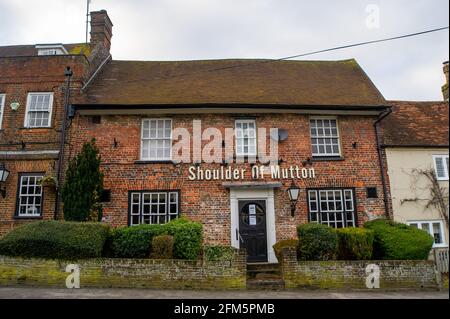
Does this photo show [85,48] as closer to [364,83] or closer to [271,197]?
[271,197]

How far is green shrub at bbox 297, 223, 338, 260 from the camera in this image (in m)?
9.98

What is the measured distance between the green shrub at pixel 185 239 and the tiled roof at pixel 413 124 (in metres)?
7.93

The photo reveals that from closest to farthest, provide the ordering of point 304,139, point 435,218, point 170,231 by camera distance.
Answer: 1. point 170,231
2. point 435,218
3. point 304,139

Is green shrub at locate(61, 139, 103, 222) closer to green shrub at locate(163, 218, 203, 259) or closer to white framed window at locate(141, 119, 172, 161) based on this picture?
white framed window at locate(141, 119, 172, 161)

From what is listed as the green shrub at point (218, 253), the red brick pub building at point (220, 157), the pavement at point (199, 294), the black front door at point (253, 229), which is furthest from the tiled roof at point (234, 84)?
the pavement at point (199, 294)

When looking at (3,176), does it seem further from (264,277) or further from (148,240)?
(264,277)

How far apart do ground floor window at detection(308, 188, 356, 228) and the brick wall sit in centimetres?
24

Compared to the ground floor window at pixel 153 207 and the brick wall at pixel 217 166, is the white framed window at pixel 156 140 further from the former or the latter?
the ground floor window at pixel 153 207

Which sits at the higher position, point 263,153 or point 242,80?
point 242,80

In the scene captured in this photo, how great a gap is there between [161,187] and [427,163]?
356 inches

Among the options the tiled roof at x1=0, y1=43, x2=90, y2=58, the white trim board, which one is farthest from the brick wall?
the tiled roof at x1=0, y1=43, x2=90, y2=58

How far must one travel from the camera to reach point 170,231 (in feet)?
33.5

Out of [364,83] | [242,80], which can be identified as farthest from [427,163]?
[242,80]
